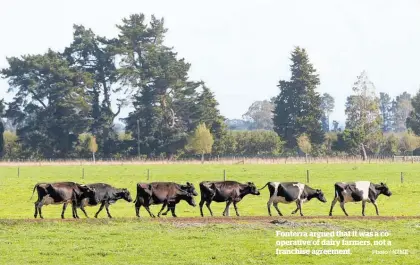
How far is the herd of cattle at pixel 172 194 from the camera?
3061cm

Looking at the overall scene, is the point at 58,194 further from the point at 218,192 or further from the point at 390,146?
the point at 390,146

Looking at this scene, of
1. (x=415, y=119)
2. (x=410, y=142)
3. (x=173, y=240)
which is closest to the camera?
(x=173, y=240)

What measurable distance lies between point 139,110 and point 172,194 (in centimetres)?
7884

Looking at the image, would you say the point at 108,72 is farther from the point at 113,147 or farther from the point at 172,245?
the point at 172,245

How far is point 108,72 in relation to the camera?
11350cm

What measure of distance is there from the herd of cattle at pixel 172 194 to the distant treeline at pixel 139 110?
235 feet

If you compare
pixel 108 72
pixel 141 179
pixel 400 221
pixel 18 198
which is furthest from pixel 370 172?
pixel 108 72

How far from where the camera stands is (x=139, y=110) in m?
110

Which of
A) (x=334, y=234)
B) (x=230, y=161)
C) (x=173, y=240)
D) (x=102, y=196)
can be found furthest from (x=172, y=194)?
(x=230, y=161)

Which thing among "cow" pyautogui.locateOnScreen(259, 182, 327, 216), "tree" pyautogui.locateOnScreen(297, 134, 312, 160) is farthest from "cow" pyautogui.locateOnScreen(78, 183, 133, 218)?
"tree" pyautogui.locateOnScreen(297, 134, 312, 160)

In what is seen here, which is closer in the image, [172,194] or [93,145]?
[172,194]

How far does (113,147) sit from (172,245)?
86.7 m

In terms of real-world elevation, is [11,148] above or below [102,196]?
above

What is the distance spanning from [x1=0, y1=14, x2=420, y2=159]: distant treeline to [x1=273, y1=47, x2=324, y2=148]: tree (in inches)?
5.6
